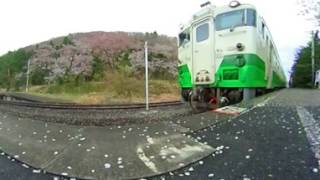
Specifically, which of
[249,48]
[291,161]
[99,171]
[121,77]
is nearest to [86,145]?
[99,171]

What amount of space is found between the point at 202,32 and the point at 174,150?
627 centimetres

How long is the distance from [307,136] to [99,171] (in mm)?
3165

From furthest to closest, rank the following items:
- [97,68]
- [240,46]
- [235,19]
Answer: [97,68], [235,19], [240,46]

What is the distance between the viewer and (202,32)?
10609 mm

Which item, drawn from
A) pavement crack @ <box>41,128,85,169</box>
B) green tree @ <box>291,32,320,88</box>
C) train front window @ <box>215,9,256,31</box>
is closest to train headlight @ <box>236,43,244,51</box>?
train front window @ <box>215,9,256,31</box>

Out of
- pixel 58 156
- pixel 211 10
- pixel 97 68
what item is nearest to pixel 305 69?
pixel 97 68

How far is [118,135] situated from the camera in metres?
5.96

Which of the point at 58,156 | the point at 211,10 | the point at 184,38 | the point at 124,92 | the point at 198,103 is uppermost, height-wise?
the point at 211,10

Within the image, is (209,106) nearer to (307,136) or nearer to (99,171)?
(307,136)

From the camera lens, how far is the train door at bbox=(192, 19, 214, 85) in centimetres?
1029

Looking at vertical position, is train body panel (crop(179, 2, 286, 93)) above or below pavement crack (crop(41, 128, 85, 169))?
above

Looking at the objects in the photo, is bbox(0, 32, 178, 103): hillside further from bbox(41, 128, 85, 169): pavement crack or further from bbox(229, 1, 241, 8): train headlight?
bbox(41, 128, 85, 169): pavement crack

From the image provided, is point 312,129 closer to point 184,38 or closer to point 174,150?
point 174,150

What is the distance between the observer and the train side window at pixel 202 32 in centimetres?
1043
